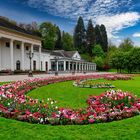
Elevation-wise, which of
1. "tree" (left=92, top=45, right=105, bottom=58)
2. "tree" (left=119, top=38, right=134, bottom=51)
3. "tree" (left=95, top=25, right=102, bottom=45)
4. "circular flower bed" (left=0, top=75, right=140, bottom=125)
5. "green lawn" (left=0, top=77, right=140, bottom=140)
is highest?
"tree" (left=95, top=25, right=102, bottom=45)

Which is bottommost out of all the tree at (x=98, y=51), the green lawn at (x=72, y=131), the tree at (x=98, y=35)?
the green lawn at (x=72, y=131)

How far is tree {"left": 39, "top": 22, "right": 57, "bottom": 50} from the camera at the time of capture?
80500 millimetres

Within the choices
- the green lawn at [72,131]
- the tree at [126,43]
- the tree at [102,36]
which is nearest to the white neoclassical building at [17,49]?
the green lawn at [72,131]

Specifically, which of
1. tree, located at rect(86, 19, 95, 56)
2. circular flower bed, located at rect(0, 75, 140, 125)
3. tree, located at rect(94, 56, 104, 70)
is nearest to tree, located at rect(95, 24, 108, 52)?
tree, located at rect(86, 19, 95, 56)

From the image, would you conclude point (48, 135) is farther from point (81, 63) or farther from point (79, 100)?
point (81, 63)

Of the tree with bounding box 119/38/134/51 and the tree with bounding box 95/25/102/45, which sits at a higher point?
the tree with bounding box 95/25/102/45

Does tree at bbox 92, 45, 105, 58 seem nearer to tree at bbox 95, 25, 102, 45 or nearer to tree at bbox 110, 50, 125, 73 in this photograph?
tree at bbox 95, 25, 102, 45

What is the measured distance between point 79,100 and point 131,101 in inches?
101

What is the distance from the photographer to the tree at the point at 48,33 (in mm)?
80500

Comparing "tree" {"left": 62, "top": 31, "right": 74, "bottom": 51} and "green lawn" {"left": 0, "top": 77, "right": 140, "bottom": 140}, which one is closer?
"green lawn" {"left": 0, "top": 77, "right": 140, "bottom": 140}

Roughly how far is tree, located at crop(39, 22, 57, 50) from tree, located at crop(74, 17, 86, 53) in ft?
62.5

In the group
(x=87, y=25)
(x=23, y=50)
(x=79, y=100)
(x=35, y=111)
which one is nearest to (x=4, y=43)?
(x=23, y=50)

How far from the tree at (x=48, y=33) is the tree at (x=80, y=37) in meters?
19.1

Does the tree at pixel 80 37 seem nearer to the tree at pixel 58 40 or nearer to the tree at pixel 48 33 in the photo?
the tree at pixel 58 40
